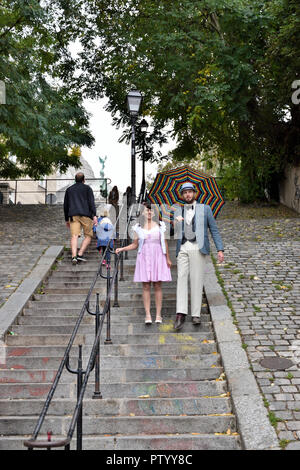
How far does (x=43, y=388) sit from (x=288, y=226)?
33.9ft

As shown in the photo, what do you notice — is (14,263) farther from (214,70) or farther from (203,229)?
(214,70)

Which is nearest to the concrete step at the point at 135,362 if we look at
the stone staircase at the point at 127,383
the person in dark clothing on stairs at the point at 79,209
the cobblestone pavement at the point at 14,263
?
the stone staircase at the point at 127,383

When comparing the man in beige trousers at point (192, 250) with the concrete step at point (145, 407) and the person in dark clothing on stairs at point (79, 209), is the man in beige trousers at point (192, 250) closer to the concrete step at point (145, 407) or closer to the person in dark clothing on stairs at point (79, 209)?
the concrete step at point (145, 407)

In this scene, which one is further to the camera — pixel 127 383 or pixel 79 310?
pixel 79 310

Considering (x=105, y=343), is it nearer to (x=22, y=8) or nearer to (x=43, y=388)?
(x=43, y=388)

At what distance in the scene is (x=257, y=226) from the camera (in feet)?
48.6

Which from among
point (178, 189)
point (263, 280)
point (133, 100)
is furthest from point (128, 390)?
point (133, 100)

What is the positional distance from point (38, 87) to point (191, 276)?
11201mm

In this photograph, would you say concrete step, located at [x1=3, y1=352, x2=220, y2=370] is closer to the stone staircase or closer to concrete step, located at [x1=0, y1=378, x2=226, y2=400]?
the stone staircase

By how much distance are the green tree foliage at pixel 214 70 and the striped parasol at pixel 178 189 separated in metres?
6.67

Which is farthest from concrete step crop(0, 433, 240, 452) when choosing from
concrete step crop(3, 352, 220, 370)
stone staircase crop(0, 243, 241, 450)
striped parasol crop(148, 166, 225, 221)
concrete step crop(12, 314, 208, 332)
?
striped parasol crop(148, 166, 225, 221)

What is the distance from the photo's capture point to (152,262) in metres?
7.07

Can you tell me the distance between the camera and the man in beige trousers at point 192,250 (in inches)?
270
